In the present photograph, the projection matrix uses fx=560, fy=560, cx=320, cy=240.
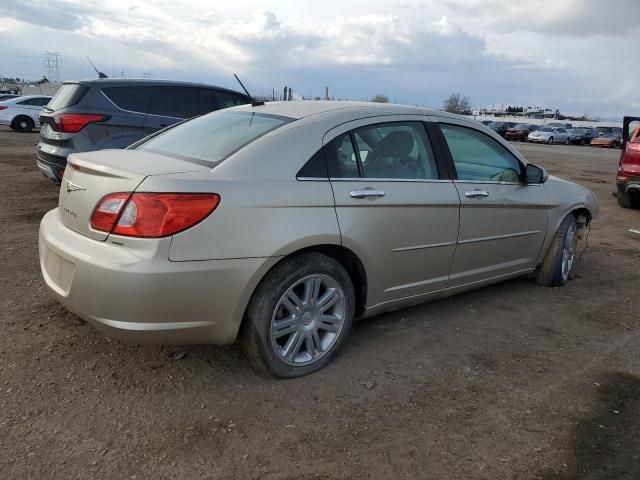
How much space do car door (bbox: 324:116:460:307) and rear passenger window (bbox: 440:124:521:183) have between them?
24cm

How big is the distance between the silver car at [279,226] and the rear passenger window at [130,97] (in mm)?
3829

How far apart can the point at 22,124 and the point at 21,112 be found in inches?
22.2

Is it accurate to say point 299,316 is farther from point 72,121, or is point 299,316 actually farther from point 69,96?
point 69,96

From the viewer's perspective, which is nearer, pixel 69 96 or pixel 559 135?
pixel 69 96

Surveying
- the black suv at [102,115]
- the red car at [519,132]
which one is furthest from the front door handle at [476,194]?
the red car at [519,132]

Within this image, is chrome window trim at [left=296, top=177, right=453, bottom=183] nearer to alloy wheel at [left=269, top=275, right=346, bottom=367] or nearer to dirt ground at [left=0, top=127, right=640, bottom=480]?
alloy wheel at [left=269, top=275, right=346, bottom=367]

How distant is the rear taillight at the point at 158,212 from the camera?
274 centimetres

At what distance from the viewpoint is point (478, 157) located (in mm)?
4449

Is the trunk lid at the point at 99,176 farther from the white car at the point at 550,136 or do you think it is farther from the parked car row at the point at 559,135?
the white car at the point at 550,136

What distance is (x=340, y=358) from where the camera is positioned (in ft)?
11.8

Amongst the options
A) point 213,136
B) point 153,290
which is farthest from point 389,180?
point 153,290

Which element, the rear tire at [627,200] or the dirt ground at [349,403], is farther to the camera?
the rear tire at [627,200]

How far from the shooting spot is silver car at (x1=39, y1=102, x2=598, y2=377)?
2775 mm

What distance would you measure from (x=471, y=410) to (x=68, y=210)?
100 inches
